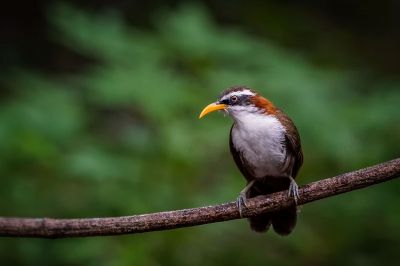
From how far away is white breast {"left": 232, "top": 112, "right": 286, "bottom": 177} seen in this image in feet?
15.8

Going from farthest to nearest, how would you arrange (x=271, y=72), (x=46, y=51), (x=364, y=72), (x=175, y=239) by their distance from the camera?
(x=46, y=51), (x=364, y=72), (x=271, y=72), (x=175, y=239)

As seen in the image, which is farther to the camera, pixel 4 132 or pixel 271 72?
pixel 271 72

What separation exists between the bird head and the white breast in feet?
0.09

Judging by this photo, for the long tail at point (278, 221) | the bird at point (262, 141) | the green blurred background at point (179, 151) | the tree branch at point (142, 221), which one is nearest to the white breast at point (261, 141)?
the bird at point (262, 141)

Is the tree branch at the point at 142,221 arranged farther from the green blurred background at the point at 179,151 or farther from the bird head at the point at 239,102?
the green blurred background at the point at 179,151

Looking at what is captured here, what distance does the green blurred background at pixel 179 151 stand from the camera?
5.42 metres

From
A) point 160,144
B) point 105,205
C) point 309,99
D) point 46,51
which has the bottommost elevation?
point 46,51

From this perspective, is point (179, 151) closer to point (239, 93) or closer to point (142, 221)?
point (239, 93)

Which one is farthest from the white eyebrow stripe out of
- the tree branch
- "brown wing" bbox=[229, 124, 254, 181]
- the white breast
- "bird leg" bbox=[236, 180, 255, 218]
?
the tree branch

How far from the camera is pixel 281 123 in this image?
485 cm

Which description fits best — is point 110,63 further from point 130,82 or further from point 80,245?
point 80,245

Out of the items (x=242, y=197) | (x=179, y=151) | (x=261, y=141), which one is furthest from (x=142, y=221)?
(x=179, y=151)

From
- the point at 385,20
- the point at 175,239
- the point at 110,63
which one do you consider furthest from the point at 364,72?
the point at 175,239

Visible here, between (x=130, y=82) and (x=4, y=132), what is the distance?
1059 mm
